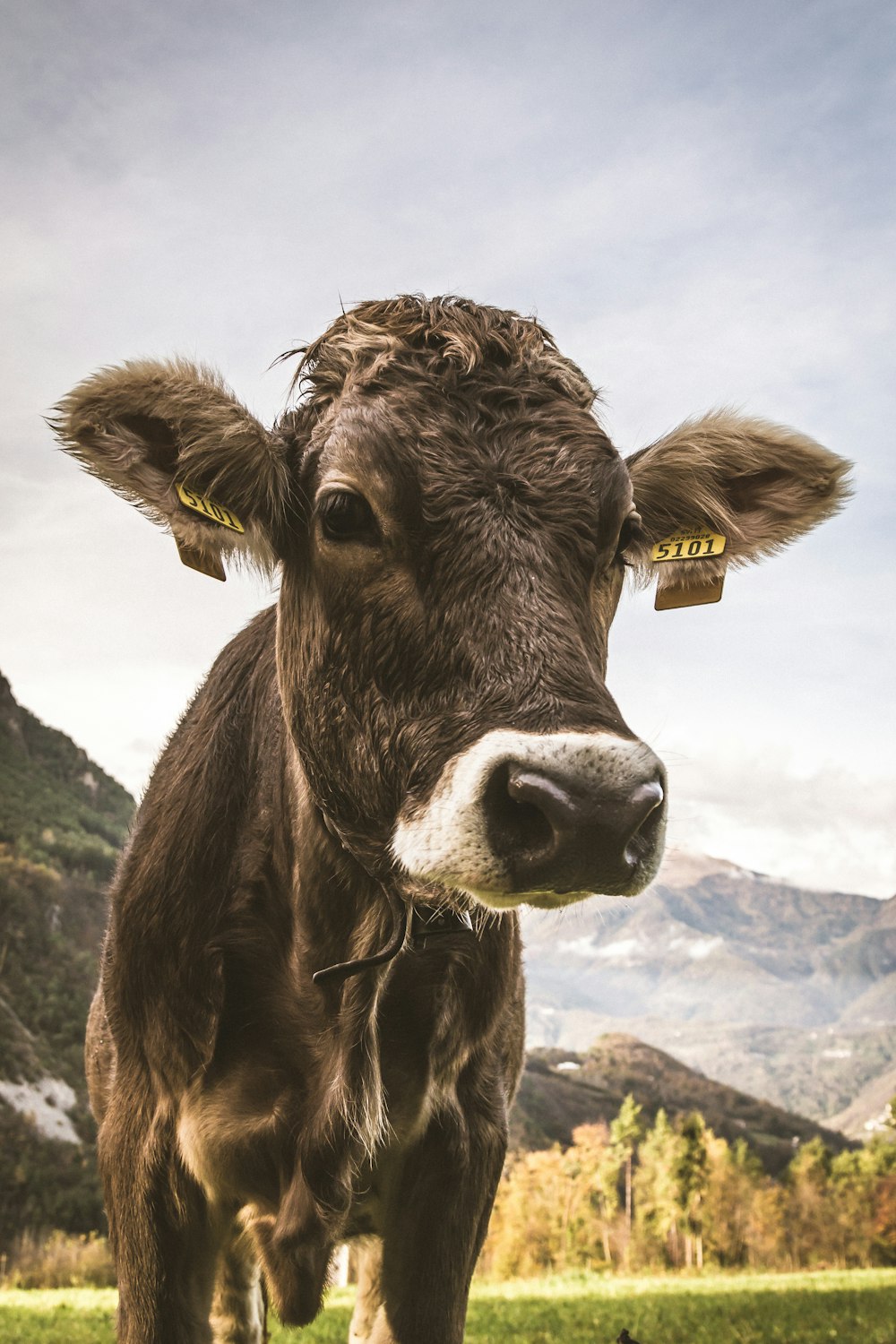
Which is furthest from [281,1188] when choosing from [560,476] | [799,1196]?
[799,1196]

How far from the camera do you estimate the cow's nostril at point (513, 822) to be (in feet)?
8.89

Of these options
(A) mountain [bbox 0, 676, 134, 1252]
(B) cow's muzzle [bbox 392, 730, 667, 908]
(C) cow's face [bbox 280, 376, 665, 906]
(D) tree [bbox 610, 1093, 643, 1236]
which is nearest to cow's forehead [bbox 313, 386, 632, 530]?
(C) cow's face [bbox 280, 376, 665, 906]

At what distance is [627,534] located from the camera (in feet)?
12.9

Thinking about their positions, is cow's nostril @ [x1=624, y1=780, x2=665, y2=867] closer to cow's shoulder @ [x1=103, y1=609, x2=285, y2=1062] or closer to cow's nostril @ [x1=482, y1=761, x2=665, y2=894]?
cow's nostril @ [x1=482, y1=761, x2=665, y2=894]

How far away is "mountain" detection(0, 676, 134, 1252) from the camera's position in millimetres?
26359

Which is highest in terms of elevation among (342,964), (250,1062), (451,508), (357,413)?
(357,413)

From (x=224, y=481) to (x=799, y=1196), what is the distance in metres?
57.4

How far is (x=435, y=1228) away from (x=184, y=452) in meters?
3.01

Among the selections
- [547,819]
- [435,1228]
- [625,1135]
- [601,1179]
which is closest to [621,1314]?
[435,1228]

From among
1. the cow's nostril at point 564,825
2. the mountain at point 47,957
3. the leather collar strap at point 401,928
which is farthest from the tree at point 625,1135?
the cow's nostril at point 564,825

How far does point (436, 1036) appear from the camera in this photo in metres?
4.13

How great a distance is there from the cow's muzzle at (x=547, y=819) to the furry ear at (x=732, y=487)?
2.01 meters

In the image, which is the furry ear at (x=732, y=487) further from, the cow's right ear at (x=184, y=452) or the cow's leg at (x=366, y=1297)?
the cow's leg at (x=366, y=1297)

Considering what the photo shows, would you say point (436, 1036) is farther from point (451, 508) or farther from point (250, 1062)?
point (451, 508)
